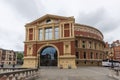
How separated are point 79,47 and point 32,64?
17161 mm

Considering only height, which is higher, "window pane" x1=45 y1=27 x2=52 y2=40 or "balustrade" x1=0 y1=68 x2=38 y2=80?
"window pane" x1=45 y1=27 x2=52 y2=40

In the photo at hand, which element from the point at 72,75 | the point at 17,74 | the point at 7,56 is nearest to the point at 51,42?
the point at 72,75

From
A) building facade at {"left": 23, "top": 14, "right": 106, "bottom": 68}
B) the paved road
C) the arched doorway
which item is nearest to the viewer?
the paved road

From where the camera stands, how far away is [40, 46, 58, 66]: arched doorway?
148 feet

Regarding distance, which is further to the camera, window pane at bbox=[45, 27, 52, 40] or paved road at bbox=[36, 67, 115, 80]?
window pane at bbox=[45, 27, 52, 40]

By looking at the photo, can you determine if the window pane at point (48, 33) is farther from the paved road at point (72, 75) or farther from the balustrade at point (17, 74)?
the balustrade at point (17, 74)

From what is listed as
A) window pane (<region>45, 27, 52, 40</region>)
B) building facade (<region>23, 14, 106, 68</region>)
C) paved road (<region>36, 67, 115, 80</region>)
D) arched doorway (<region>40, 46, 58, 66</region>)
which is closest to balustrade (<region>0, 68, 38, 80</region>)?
paved road (<region>36, 67, 115, 80</region>)

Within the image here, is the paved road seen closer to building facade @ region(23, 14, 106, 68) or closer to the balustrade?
the balustrade

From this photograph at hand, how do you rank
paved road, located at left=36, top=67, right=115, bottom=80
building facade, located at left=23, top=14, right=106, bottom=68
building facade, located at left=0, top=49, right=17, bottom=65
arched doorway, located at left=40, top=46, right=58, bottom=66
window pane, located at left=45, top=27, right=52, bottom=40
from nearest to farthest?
paved road, located at left=36, top=67, right=115, bottom=80, building facade, located at left=23, top=14, right=106, bottom=68, arched doorway, located at left=40, top=46, right=58, bottom=66, window pane, located at left=45, top=27, right=52, bottom=40, building facade, located at left=0, top=49, right=17, bottom=65

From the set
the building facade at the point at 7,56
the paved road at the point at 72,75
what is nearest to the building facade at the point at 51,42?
the paved road at the point at 72,75

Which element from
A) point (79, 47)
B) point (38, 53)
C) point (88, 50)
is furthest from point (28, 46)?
point (88, 50)

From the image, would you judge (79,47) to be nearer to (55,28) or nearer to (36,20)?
(55,28)

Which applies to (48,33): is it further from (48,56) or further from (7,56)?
(7,56)

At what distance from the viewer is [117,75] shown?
19250 mm
